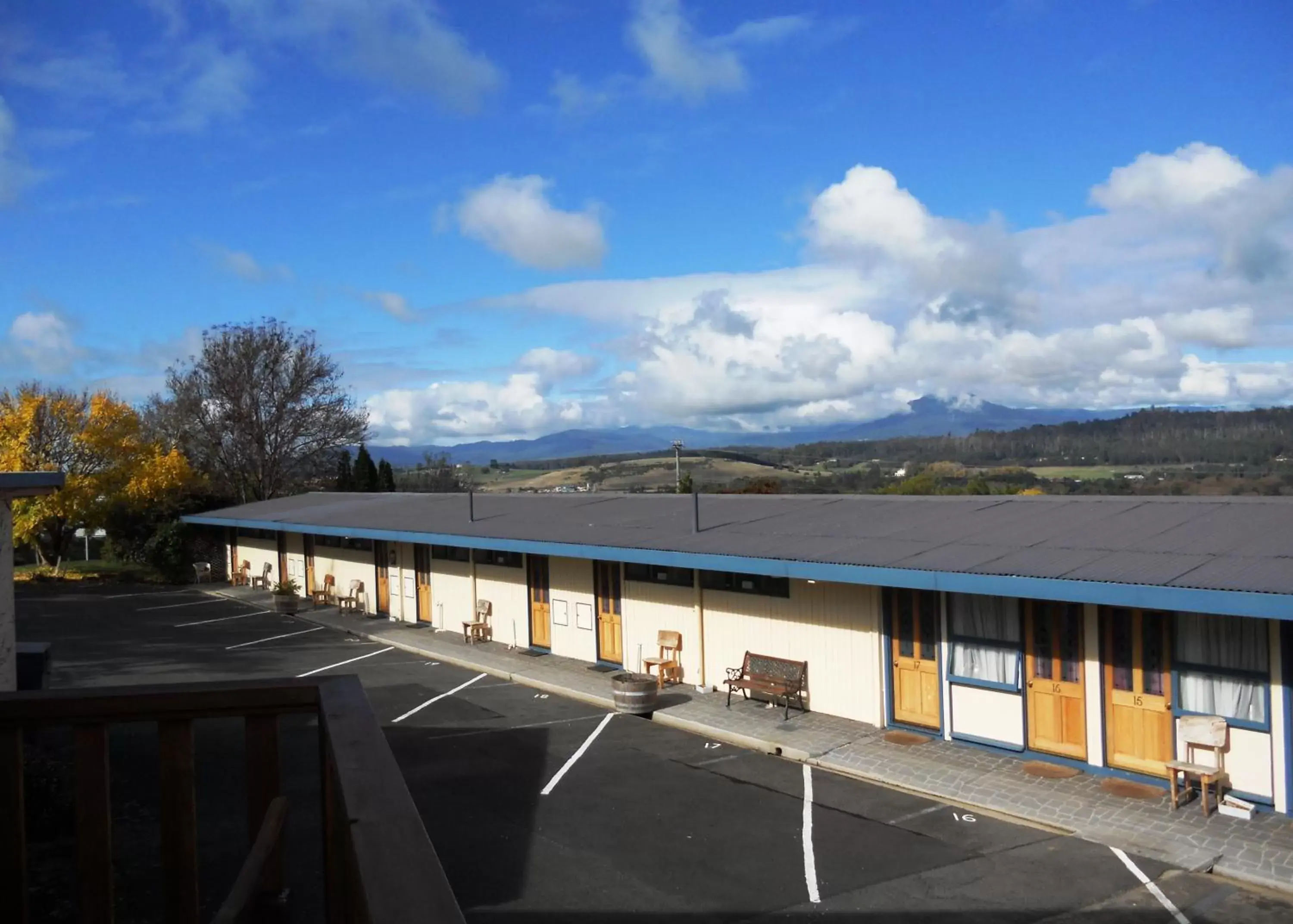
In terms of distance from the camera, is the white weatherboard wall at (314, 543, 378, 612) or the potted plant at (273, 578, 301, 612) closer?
the white weatherboard wall at (314, 543, 378, 612)

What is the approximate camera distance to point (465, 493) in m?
34.7

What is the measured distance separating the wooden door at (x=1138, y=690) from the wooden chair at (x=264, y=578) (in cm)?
3120

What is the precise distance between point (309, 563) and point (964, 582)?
26.1 metres

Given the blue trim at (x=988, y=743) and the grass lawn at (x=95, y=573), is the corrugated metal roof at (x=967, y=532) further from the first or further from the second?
the grass lawn at (x=95, y=573)

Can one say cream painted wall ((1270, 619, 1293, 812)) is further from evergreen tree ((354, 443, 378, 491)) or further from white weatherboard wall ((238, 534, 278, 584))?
evergreen tree ((354, 443, 378, 491))

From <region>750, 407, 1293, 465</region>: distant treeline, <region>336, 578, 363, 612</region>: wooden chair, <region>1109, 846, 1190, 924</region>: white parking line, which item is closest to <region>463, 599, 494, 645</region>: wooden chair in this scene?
<region>336, 578, 363, 612</region>: wooden chair

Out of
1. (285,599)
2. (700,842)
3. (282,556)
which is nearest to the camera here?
(700,842)

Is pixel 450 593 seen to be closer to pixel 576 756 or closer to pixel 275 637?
pixel 275 637

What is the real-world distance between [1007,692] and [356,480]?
45139 mm

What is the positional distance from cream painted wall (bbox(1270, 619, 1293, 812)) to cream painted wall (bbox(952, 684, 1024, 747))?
290 cm

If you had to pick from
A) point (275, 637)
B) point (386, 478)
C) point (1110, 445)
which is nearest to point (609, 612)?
point (275, 637)

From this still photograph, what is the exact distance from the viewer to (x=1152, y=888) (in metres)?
8.66

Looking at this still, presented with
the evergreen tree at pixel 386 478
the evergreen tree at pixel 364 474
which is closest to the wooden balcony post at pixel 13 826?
the evergreen tree at pixel 364 474

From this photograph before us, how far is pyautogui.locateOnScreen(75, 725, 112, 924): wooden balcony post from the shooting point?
2.88 metres
